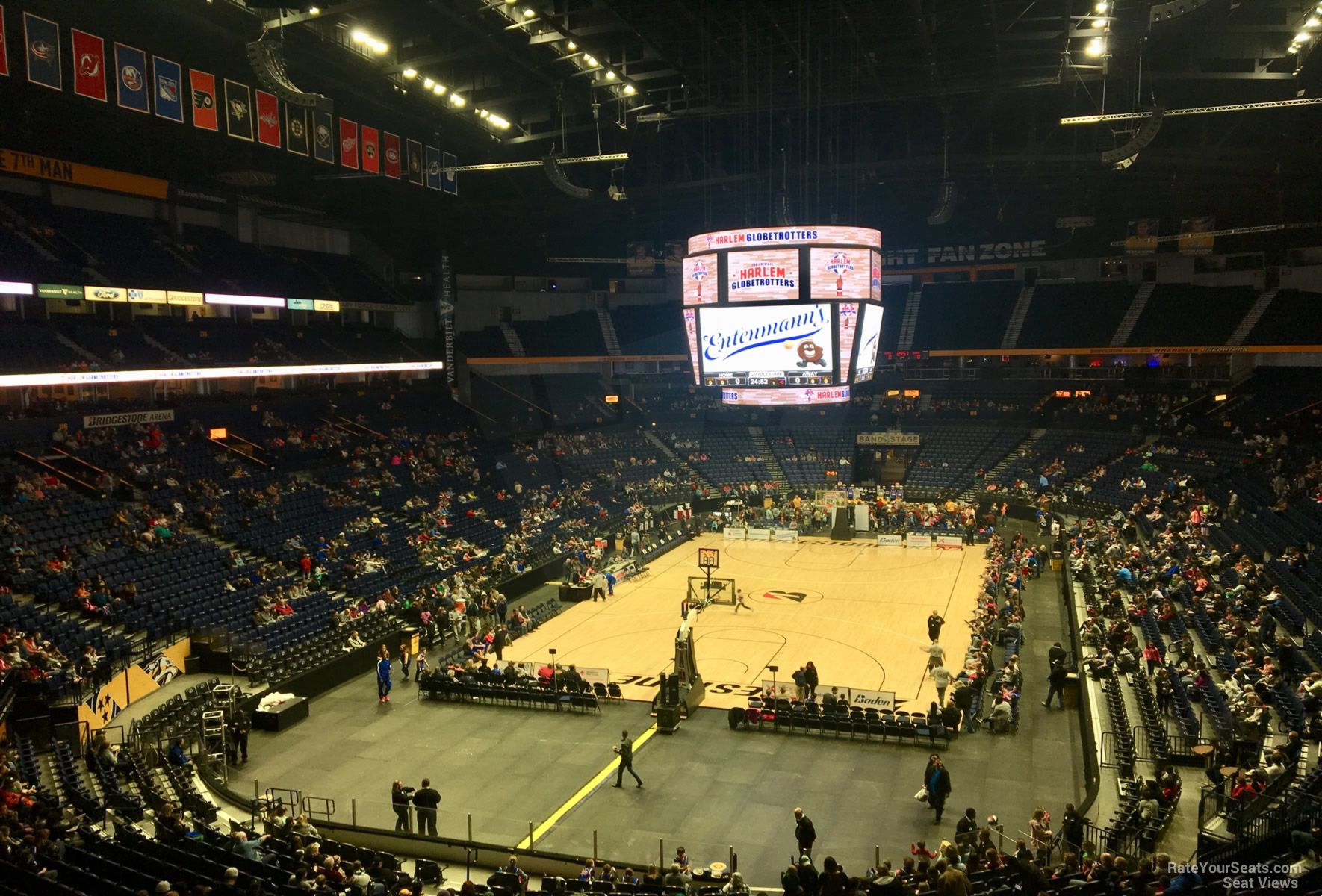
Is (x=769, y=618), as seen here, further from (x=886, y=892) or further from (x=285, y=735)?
(x=886, y=892)

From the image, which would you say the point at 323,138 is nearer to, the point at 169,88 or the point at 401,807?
the point at 169,88

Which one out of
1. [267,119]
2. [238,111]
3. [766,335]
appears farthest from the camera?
[766,335]

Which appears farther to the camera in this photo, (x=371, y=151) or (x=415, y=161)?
(x=415, y=161)

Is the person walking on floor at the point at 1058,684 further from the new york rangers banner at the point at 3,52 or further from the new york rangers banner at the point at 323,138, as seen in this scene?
the new york rangers banner at the point at 3,52

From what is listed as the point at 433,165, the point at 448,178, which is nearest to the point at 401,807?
the point at 433,165

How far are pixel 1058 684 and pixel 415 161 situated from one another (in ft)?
79.4

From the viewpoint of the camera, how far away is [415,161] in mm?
30531

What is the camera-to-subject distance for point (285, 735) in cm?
1988

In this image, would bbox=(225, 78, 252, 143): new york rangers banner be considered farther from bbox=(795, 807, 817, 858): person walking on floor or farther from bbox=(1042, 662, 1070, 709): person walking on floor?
bbox=(1042, 662, 1070, 709): person walking on floor

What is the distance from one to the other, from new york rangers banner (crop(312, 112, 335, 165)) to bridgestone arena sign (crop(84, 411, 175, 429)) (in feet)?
34.5

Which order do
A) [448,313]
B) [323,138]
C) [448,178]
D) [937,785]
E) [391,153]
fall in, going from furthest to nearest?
[448,313], [448,178], [391,153], [323,138], [937,785]

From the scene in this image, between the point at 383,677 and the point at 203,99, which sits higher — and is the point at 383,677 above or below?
below

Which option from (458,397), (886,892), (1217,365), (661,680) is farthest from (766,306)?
(1217,365)

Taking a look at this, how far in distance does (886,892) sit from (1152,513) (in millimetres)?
27243
